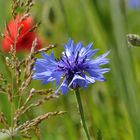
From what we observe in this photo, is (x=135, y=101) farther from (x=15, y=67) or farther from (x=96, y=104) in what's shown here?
(x=96, y=104)

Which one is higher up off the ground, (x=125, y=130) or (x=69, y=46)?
(x=69, y=46)

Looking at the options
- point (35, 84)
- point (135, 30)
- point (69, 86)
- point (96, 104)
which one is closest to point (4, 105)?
point (96, 104)

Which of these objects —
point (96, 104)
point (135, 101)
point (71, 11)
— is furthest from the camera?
point (71, 11)

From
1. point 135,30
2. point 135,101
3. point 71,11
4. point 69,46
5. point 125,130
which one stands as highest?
point 71,11

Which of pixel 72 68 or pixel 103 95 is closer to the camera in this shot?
pixel 72 68

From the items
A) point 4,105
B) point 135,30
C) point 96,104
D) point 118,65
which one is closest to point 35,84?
point 96,104

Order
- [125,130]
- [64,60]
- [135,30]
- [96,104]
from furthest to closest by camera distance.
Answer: [135,30], [96,104], [125,130], [64,60]

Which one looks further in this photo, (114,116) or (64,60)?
(114,116)
